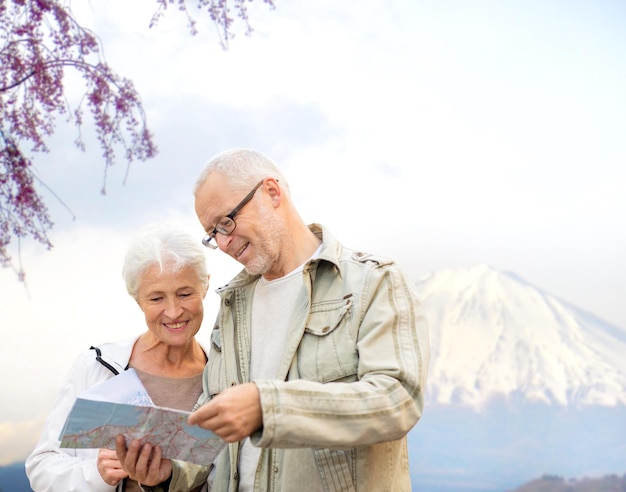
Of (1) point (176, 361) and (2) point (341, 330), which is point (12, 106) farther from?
(2) point (341, 330)

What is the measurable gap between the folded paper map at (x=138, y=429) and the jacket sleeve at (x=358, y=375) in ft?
0.58

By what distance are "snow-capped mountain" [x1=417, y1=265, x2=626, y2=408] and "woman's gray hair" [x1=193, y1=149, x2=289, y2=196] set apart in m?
1.84

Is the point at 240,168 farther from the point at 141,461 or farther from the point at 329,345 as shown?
the point at 141,461

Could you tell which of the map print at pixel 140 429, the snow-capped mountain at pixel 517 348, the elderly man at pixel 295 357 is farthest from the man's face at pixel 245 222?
the snow-capped mountain at pixel 517 348

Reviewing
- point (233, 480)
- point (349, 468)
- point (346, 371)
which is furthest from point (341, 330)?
point (233, 480)

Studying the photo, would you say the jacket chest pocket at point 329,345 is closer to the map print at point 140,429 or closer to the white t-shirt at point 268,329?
the white t-shirt at point 268,329

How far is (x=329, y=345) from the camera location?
1.46 meters

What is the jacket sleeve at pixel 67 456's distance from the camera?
5.42 ft

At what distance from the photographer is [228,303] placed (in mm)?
1693

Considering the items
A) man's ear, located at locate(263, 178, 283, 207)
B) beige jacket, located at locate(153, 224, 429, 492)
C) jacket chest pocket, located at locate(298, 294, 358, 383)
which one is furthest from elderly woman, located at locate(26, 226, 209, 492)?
jacket chest pocket, located at locate(298, 294, 358, 383)

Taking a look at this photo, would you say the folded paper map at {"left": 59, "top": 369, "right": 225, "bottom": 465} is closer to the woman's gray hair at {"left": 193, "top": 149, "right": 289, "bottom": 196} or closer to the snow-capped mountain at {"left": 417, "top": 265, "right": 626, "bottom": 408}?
the woman's gray hair at {"left": 193, "top": 149, "right": 289, "bottom": 196}

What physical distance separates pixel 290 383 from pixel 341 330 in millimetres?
247

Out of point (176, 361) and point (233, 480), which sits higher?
point (176, 361)

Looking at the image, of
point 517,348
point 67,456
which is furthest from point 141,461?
point 517,348
